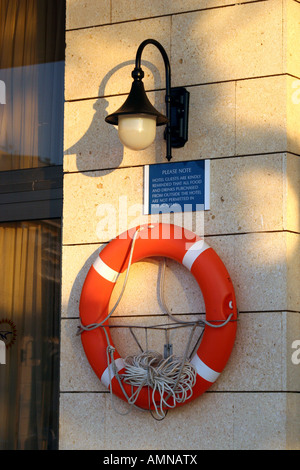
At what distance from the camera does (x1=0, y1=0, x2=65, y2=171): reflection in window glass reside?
4.83m

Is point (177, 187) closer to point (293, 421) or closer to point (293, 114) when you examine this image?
point (293, 114)

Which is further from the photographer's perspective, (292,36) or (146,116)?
(292,36)

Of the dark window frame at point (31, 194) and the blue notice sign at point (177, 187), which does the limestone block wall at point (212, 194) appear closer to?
the blue notice sign at point (177, 187)

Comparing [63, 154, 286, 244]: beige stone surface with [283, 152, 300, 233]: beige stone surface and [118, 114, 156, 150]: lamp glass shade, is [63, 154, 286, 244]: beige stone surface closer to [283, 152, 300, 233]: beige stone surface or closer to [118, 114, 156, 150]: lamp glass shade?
[283, 152, 300, 233]: beige stone surface

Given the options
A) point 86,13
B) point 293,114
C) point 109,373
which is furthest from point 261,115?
point 109,373

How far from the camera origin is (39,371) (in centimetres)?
462

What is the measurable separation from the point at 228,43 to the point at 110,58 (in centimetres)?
63

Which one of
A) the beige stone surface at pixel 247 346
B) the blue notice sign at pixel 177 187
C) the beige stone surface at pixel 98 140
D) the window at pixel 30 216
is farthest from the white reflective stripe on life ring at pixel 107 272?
the window at pixel 30 216

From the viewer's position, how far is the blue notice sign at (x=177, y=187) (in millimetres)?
4055

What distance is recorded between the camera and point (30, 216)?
4703 millimetres

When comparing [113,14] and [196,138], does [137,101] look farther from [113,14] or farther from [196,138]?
[113,14]

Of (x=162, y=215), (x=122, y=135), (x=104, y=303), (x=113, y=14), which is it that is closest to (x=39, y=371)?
(x=104, y=303)

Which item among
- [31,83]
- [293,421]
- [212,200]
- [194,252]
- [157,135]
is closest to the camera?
[293,421]

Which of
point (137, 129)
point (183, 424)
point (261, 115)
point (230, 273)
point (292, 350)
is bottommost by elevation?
point (183, 424)
